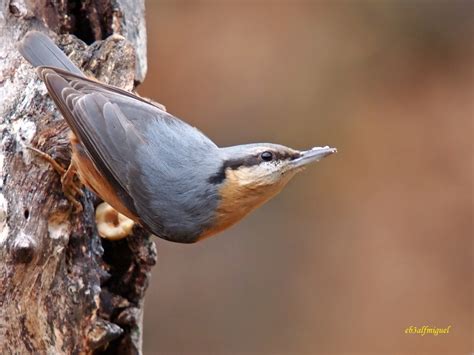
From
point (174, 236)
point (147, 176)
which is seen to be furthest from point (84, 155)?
point (174, 236)

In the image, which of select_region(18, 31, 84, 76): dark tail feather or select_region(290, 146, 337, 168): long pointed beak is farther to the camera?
select_region(18, 31, 84, 76): dark tail feather

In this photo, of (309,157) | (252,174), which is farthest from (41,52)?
(309,157)

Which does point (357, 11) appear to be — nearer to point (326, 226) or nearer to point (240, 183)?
point (326, 226)

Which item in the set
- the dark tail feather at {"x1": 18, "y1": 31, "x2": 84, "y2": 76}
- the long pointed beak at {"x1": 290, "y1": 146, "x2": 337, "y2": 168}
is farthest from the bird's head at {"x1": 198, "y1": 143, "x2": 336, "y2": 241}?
the dark tail feather at {"x1": 18, "y1": 31, "x2": 84, "y2": 76}

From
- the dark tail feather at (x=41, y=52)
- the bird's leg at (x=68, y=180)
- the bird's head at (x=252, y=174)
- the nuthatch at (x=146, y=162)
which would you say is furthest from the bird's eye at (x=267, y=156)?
the dark tail feather at (x=41, y=52)

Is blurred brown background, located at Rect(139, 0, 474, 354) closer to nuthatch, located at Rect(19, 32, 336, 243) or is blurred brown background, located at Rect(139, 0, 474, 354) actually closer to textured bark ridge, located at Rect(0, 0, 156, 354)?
textured bark ridge, located at Rect(0, 0, 156, 354)

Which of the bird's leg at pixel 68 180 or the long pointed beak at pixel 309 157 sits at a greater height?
the bird's leg at pixel 68 180

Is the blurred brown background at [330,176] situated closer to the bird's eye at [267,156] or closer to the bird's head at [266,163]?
the bird's head at [266,163]

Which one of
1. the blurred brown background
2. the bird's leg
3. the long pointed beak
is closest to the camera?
the long pointed beak
